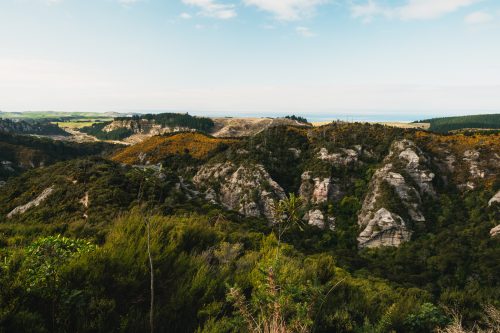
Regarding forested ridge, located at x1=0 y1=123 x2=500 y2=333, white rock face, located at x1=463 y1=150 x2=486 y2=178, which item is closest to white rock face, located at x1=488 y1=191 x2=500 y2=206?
forested ridge, located at x1=0 y1=123 x2=500 y2=333

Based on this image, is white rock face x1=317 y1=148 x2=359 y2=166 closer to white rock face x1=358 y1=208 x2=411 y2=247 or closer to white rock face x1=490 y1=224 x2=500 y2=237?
white rock face x1=358 y1=208 x2=411 y2=247

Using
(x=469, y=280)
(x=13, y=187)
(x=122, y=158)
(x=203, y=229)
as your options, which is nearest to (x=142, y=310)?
(x=203, y=229)

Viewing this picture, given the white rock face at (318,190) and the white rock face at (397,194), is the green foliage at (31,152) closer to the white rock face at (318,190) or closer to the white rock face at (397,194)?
the white rock face at (318,190)

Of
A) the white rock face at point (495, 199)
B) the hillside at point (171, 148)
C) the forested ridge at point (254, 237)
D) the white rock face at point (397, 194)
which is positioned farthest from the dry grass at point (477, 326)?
the hillside at point (171, 148)

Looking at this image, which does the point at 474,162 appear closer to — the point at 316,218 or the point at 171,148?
the point at 316,218

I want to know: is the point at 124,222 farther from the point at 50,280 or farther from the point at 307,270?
the point at 307,270
